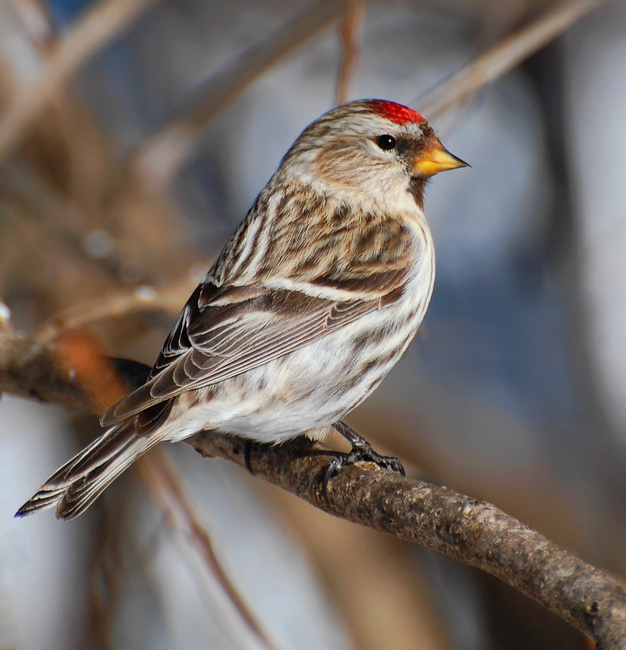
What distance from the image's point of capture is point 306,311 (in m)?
2.09

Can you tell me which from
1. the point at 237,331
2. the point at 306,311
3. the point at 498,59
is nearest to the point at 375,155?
the point at 498,59

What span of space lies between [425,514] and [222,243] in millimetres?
2360

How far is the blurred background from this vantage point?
2936 millimetres

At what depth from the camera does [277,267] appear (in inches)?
85.4

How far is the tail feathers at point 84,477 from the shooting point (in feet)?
5.71

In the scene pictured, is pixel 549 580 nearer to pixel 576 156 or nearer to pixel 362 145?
pixel 362 145

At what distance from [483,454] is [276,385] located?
164 centimetres

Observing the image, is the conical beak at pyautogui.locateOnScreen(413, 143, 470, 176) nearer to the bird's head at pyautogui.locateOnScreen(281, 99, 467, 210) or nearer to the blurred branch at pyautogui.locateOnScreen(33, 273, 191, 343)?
the bird's head at pyautogui.locateOnScreen(281, 99, 467, 210)

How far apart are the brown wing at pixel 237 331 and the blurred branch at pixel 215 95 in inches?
46.0

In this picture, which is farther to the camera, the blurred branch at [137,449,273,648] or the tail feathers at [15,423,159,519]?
the blurred branch at [137,449,273,648]

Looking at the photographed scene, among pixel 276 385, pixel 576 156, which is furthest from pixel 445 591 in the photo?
pixel 576 156

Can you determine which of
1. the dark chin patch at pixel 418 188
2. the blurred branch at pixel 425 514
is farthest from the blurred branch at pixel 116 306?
the dark chin patch at pixel 418 188

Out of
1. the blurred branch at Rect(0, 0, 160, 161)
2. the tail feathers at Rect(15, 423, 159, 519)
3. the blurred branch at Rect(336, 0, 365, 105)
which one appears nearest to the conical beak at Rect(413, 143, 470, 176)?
the blurred branch at Rect(336, 0, 365, 105)

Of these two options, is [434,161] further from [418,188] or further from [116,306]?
[116,306]
